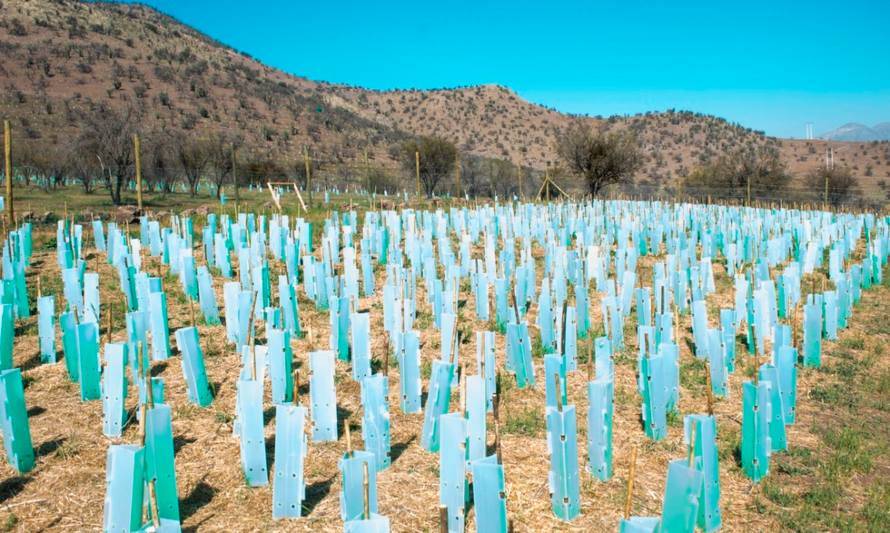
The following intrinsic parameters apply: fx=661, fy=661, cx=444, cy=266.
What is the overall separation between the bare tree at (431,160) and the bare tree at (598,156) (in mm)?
5764

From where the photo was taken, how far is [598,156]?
2788 centimetres

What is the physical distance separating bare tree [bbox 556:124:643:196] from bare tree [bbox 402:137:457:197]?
18.9ft

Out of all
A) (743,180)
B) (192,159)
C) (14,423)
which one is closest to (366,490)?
(14,423)

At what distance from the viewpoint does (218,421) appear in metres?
5.13

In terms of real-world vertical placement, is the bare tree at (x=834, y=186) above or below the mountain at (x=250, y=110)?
below

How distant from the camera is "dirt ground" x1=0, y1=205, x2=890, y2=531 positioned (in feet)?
12.6

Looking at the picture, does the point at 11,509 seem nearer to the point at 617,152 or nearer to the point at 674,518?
the point at 674,518

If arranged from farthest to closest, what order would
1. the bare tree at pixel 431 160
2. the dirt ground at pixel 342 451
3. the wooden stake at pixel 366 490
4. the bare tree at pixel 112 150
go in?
1. the bare tree at pixel 431 160
2. the bare tree at pixel 112 150
3. the dirt ground at pixel 342 451
4. the wooden stake at pixel 366 490

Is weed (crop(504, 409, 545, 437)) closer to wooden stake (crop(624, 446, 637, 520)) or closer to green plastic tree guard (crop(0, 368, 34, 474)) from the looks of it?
wooden stake (crop(624, 446, 637, 520))

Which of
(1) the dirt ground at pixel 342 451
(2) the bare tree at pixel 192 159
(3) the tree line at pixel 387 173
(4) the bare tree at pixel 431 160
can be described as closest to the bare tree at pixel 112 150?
(3) the tree line at pixel 387 173

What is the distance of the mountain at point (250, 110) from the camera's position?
3709cm

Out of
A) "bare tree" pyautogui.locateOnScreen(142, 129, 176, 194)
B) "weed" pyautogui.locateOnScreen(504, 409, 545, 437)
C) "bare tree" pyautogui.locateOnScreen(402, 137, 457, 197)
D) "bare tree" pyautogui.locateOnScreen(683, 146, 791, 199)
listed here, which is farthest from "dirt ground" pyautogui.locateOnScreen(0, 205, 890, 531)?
"bare tree" pyautogui.locateOnScreen(683, 146, 791, 199)

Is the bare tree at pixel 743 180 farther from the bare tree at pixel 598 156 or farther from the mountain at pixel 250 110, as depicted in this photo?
the mountain at pixel 250 110

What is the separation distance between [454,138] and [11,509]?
56.3 meters
